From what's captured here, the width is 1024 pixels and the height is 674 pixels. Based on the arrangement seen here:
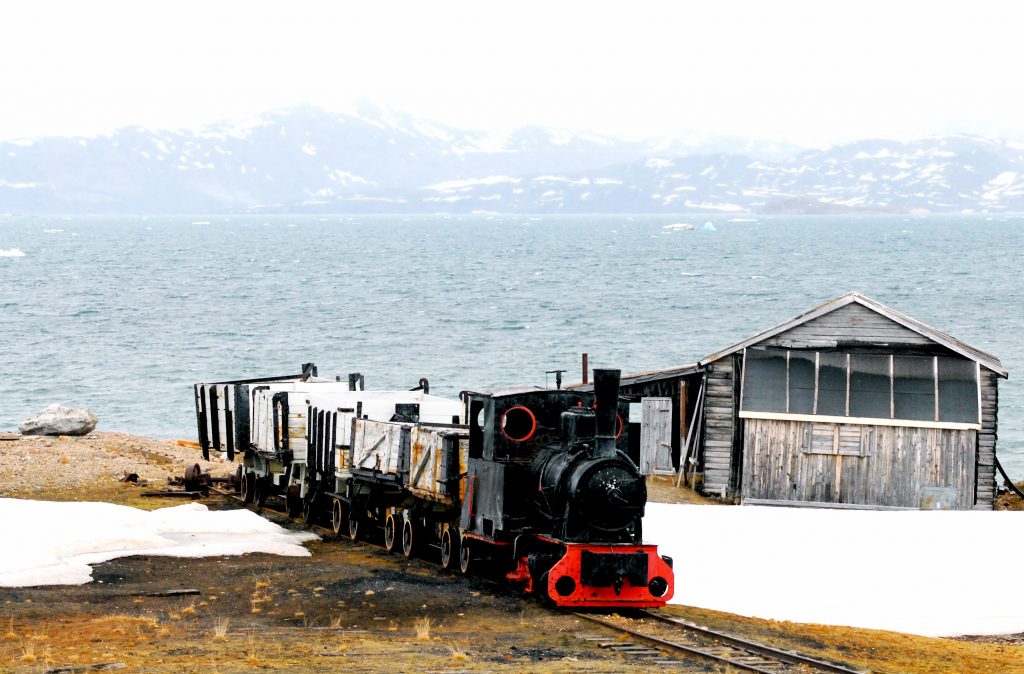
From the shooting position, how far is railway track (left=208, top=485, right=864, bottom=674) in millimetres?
15766

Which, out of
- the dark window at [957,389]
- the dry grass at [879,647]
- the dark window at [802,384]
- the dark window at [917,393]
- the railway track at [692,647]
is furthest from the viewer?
the dark window at [802,384]

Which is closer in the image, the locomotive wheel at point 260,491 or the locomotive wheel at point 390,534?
the locomotive wheel at point 390,534

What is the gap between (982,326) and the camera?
93000 mm

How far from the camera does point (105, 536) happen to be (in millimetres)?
23391

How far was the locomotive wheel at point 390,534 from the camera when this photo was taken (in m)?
24.5

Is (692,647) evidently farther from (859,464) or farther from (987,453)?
(987,453)

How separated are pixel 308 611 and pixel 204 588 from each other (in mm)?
2441

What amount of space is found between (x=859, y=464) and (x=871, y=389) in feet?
5.74

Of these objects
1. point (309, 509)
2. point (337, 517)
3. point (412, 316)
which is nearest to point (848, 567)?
point (337, 517)

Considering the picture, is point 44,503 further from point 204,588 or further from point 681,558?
point 681,558

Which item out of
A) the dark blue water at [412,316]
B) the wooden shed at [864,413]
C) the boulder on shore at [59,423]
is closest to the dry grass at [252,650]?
the wooden shed at [864,413]

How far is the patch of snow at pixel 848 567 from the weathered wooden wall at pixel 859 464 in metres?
5.11

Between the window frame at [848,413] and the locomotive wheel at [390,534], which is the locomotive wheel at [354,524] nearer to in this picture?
the locomotive wheel at [390,534]

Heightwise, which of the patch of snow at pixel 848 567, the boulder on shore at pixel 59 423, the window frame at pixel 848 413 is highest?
the window frame at pixel 848 413
